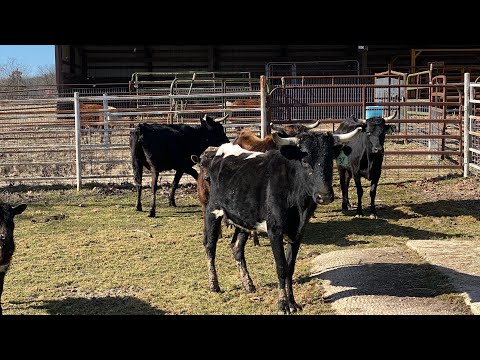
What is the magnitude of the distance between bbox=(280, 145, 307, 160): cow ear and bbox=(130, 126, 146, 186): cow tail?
541 cm

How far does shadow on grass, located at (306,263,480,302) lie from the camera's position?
5.43 meters

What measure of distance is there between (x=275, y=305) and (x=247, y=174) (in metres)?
1.19

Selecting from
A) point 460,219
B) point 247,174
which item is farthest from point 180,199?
point 247,174

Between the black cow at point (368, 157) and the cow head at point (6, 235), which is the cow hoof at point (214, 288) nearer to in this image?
the cow head at point (6, 235)

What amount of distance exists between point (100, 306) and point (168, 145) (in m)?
5.17

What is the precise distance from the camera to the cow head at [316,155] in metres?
4.89

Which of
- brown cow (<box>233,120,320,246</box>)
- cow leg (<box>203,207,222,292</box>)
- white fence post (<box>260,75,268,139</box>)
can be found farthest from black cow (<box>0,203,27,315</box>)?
white fence post (<box>260,75,268,139</box>)

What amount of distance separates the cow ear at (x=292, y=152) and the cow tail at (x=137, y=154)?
5.41m

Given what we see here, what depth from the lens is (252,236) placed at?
7.93m

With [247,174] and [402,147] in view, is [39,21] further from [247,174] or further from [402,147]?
[402,147]

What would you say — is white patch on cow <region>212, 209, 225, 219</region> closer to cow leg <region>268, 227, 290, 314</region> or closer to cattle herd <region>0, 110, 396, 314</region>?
cattle herd <region>0, 110, 396, 314</region>

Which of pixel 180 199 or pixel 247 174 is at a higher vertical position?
pixel 247 174

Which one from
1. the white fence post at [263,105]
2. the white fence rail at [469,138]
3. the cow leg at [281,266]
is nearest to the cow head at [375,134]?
the white fence post at [263,105]
